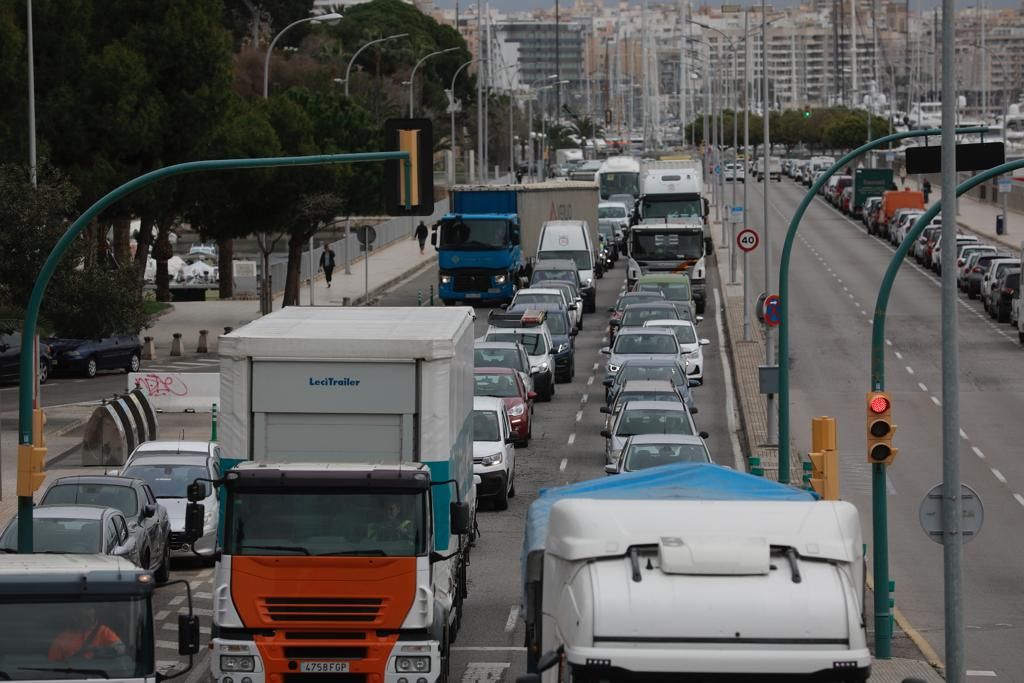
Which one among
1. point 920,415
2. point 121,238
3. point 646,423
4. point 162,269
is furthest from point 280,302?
point 646,423

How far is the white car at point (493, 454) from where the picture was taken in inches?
1113

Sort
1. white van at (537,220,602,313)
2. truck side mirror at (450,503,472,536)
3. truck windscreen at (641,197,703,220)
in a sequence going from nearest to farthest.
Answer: truck side mirror at (450,503,472,536)
white van at (537,220,602,313)
truck windscreen at (641,197,703,220)

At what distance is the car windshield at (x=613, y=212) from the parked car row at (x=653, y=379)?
89.6 feet

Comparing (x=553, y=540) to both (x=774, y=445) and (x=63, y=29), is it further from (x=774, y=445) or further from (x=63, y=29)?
(x=63, y=29)

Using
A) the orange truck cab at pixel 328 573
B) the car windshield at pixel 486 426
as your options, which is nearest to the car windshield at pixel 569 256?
the car windshield at pixel 486 426

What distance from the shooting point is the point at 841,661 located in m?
10.0

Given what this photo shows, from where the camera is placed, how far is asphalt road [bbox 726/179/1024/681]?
74.9 ft

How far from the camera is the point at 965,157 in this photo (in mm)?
21109

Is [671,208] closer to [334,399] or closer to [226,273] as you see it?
[226,273]

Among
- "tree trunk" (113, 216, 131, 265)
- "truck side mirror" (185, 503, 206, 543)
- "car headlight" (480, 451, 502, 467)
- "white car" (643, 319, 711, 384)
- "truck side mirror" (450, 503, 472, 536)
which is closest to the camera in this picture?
"truck side mirror" (185, 503, 206, 543)

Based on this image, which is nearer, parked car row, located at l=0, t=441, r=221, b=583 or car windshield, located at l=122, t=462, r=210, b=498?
parked car row, located at l=0, t=441, r=221, b=583

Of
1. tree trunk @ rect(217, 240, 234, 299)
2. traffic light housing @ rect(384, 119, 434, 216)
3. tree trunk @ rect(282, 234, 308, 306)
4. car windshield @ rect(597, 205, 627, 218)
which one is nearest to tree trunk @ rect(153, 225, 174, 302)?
tree trunk @ rect(217, 240, 234, 299)

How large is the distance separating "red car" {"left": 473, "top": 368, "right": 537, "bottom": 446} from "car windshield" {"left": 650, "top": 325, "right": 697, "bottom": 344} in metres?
8.64

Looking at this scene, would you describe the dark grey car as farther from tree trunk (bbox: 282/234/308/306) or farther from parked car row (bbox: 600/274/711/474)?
tree trunk (bbox: 282/234/308/306)
